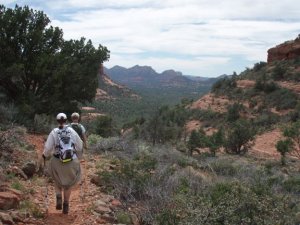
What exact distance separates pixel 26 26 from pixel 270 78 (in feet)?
130

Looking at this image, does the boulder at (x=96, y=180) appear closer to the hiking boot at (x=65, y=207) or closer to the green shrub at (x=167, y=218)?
the hiking boot at (x=65, y=207)

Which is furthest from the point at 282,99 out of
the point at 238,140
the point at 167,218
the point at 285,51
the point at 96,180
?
the point at 167,218

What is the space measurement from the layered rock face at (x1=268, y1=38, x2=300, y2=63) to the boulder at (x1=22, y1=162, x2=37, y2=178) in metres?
50.0

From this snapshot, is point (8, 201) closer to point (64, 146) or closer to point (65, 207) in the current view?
point (65, 207)

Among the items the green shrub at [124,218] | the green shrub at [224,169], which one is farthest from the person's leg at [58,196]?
the green shrub at [224,169]

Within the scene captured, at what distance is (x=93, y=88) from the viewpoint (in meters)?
18.5

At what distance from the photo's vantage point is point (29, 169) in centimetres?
859

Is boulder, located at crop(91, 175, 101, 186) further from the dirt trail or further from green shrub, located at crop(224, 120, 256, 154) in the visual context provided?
green shrub, located at crop(224, 120, 256, 154)

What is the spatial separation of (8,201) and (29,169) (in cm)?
239

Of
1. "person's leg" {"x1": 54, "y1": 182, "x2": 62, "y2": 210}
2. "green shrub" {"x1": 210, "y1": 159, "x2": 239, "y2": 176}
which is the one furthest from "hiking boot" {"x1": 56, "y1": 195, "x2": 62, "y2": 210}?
"green shrub" {"x1": 210, "y1": 159, "x2": 239, "y2": 176}

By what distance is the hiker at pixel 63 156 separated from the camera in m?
6.64

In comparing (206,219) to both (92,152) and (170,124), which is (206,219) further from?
(170,124)

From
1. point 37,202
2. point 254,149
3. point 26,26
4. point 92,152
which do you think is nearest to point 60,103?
point 26,26

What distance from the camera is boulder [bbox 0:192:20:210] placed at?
6.15 metres
